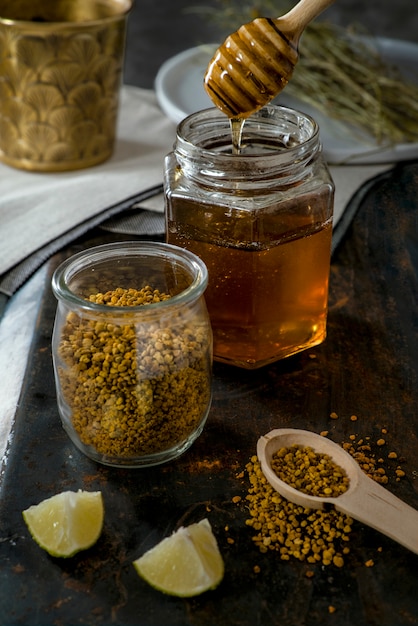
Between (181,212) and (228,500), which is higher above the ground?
(181,212)

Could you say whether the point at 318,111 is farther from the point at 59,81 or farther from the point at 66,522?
the point at 66,522

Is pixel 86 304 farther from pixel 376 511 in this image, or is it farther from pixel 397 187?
pixel 397 187

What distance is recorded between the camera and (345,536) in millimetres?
964

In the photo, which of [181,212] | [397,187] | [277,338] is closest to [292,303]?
[277,338]

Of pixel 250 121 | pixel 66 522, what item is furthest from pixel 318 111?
pixel 66 522

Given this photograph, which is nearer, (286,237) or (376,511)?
(376,511)

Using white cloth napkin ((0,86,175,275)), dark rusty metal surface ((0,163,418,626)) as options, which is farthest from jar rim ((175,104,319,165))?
white cloth napkin ((0,86,175,275))

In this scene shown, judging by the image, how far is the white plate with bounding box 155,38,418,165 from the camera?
1.79 metres

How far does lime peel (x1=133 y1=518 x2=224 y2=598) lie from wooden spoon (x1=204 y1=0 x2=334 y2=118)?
550 millimetres

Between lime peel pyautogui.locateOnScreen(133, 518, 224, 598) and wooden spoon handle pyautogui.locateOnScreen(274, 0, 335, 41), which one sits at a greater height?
wooden spoon handle pyautogui.locateOnScreen(274, 0, 335, 41)

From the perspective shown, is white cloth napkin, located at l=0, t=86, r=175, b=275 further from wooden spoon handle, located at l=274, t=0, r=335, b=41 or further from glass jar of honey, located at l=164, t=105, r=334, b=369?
wooden spoon handle, located at l=274, t=0, r=335, b=41

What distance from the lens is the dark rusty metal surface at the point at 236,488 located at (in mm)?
883

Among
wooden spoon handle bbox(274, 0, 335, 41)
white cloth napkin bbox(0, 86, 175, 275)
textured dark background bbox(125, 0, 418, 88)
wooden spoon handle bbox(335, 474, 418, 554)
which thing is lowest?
textured dark background bbox(125, 0, 418, 88)

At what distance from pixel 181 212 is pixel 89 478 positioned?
38cm
